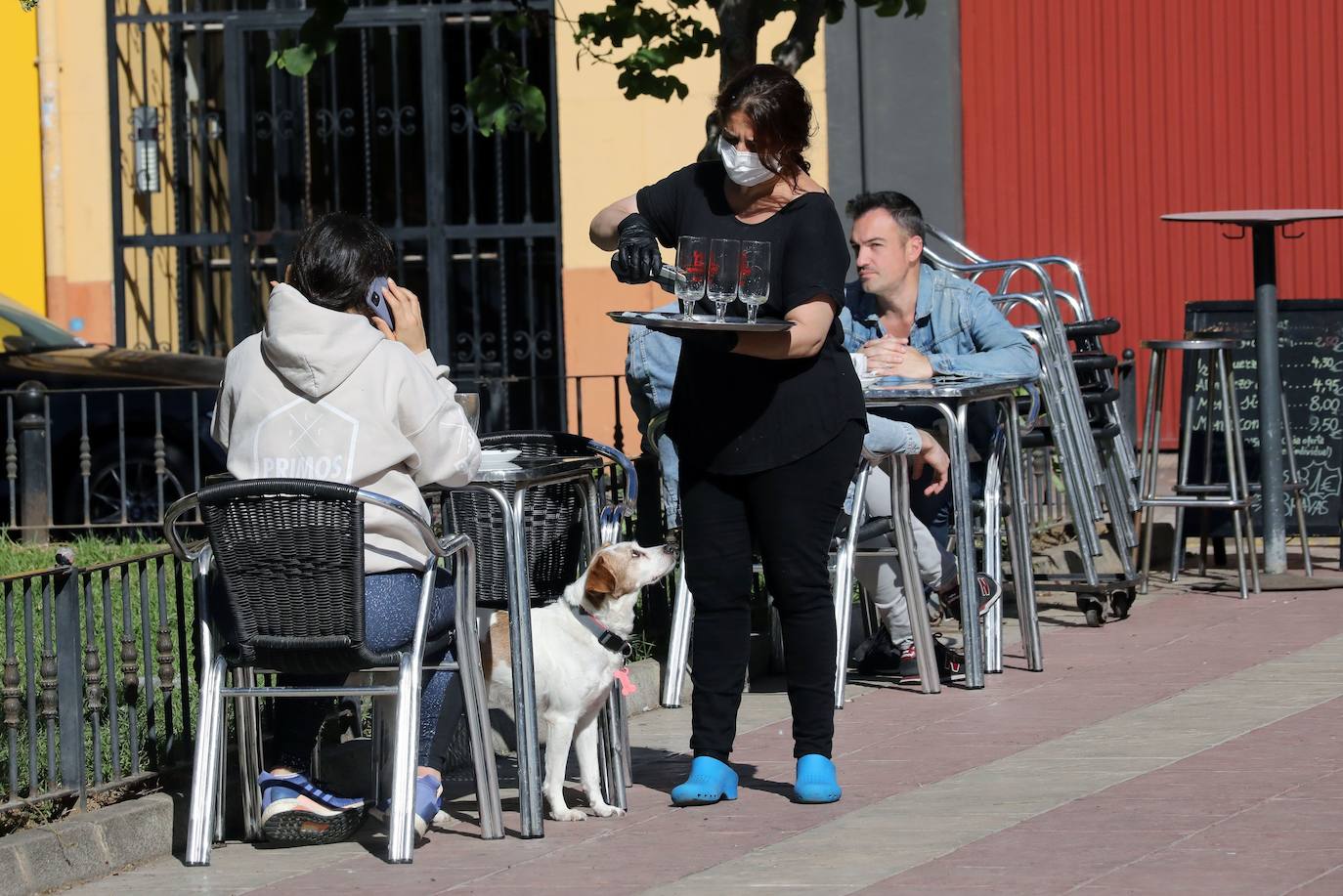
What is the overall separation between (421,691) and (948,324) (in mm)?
2976

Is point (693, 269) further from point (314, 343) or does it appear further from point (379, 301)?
point (314, 343)

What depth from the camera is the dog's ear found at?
530 cm

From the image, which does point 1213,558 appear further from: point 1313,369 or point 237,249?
point 237,249

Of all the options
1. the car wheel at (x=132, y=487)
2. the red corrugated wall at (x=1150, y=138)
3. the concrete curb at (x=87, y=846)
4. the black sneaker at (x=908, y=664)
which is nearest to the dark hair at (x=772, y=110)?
the concrete curb at (x=87, y=846)

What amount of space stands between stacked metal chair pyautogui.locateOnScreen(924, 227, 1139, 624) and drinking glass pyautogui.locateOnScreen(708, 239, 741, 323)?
2736mm

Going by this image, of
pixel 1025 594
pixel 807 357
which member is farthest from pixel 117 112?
pixel 807 357

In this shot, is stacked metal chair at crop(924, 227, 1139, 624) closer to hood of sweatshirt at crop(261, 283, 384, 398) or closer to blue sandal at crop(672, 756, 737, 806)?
blue sandal at crop(672, 756, 737, 806)

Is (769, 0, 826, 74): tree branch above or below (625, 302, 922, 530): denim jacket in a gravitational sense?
above

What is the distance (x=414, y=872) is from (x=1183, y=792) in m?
1.99

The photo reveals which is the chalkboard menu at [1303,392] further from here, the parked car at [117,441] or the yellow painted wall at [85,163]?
the yellow painted wall at [85,163]

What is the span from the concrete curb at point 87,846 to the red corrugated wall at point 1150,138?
9.35 metres

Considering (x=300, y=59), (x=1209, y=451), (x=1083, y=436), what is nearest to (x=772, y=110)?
(x=1083, y=436)

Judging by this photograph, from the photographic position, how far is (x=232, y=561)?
15.5ft

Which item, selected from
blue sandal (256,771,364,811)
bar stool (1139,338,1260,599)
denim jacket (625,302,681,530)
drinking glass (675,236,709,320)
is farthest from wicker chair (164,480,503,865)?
bar stool (1139,338,1260,599)
